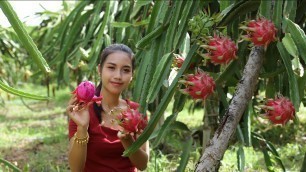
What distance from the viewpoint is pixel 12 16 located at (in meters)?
0.97

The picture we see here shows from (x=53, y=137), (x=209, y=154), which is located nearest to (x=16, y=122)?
(x=53, y=137)

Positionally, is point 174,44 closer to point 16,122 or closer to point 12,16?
point 12,16

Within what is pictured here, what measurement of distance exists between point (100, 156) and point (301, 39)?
66 centimetres

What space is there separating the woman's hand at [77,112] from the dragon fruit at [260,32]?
0.42 m

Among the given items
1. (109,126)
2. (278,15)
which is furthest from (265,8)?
(109,126)

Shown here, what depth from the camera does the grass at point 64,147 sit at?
9.18 ft

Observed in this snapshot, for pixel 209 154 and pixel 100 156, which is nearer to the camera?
pixel 209 154

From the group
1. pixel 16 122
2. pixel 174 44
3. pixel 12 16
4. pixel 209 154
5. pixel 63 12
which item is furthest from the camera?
pixel 16 122

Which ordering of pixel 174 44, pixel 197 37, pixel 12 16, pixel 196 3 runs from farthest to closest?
1. pixel 196 3
2. pixel 174 44
3. pixel 197 37
4. pixel 12 16

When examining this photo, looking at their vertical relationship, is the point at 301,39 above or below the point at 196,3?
below

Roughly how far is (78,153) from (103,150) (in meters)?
0.15

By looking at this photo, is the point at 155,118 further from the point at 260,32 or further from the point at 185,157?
the point at 185,157

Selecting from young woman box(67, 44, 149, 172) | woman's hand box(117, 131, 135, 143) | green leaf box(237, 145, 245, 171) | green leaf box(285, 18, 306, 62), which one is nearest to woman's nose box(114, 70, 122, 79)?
young woman box(67, 44, 149, 172)

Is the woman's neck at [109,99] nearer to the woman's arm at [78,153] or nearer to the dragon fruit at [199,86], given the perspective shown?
the woman's arm at [78,153]
